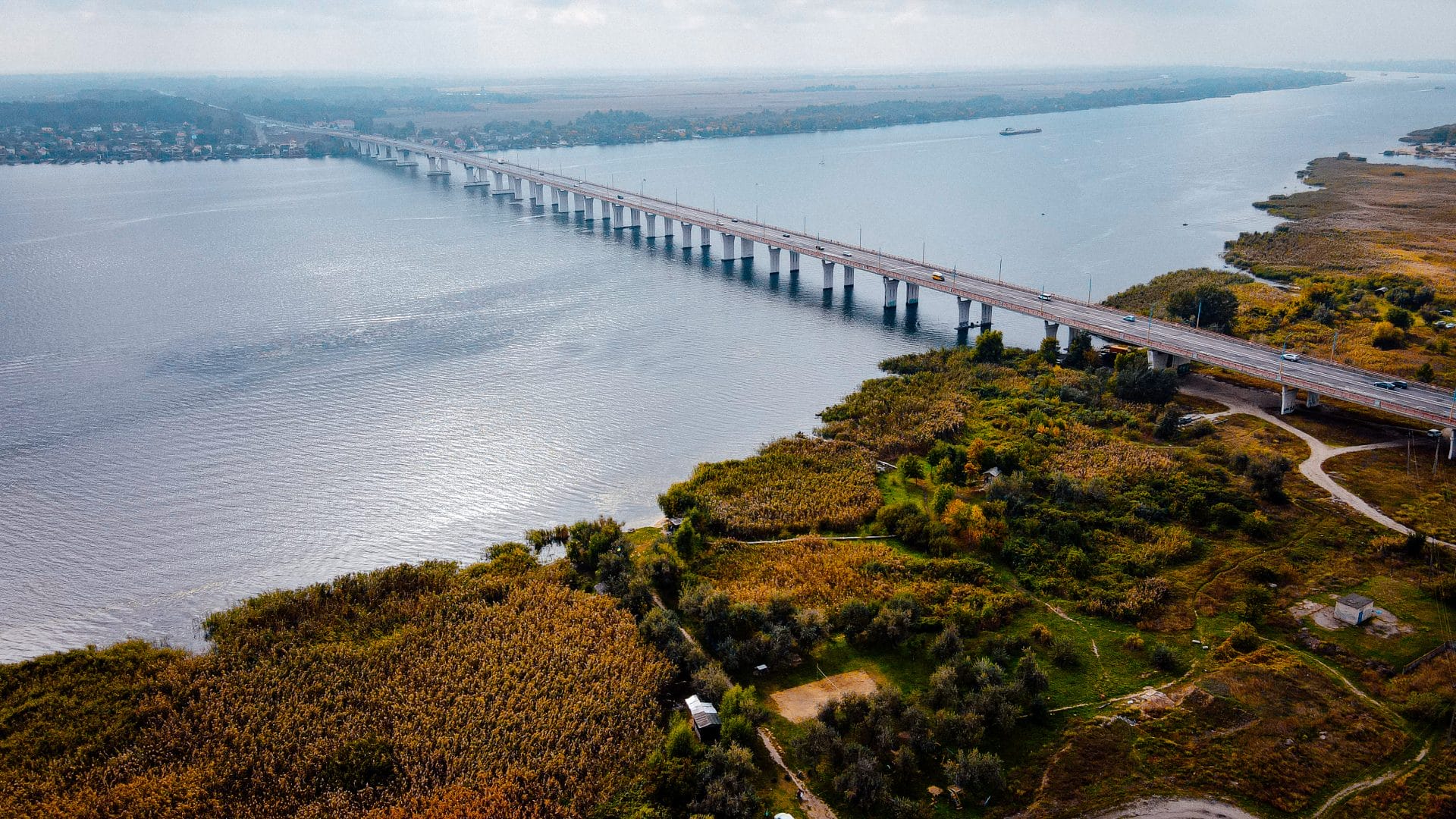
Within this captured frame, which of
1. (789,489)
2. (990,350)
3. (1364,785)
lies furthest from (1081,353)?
(1364,785)

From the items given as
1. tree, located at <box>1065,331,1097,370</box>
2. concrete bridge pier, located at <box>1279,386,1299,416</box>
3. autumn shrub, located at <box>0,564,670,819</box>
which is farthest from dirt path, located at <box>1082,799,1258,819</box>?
tree, located at <box>1065,331,1097,370</box>

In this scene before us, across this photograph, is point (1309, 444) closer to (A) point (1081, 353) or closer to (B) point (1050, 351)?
(A) point (1081, 353)

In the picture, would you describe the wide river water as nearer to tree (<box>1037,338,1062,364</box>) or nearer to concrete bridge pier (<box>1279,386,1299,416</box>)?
tree (<box>1037,338,1062,364</box>)

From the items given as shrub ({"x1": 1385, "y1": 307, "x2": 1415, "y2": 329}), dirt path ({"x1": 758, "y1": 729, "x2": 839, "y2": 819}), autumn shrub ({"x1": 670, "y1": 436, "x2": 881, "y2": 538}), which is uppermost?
shrub ({"x1": 1385, "y1": 307, "x2": 1415, "y2": 329})

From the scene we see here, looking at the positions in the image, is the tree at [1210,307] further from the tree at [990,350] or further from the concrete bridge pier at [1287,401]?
the tree at [990,350]

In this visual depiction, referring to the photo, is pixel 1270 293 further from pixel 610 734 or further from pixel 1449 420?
pixel 610 734

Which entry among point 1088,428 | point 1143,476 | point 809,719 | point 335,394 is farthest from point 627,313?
point 809,719

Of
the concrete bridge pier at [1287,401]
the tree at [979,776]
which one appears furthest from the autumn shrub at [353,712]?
the concrete bridge pier at [1287,401]
